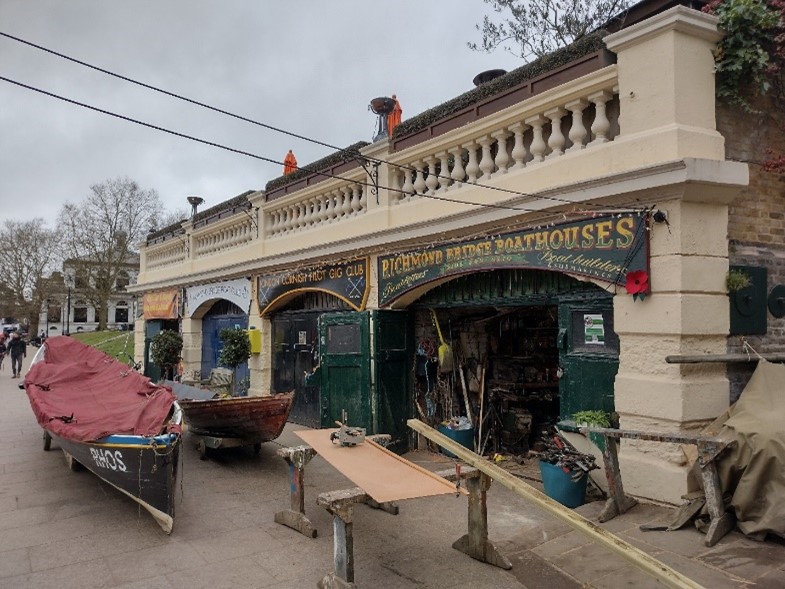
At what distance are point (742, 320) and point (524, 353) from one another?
346 centimetres

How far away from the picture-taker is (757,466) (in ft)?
14.4

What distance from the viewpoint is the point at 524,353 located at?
865cm

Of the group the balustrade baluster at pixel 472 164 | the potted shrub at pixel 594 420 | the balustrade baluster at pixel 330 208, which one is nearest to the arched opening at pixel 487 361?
the balustrade baluster at pixel 472 164

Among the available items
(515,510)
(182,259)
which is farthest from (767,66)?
(182,259)

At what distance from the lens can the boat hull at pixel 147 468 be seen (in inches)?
205

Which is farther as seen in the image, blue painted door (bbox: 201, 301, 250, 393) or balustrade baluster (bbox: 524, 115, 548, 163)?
blue painted door (bbox: 201, 301, 250, 393)

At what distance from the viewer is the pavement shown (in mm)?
4254

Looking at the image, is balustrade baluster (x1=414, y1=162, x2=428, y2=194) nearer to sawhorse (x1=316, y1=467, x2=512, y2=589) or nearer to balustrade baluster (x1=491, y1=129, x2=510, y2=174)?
balustrade baluster (x1=491, y1=129, x2=510, y2=174)

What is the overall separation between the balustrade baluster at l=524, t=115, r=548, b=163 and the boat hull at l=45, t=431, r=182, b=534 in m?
4.71

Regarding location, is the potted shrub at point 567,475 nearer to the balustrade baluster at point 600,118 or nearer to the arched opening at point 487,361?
the arched opening at point 487,361

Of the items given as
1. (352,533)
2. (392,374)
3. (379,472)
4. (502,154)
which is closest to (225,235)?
(392,374)

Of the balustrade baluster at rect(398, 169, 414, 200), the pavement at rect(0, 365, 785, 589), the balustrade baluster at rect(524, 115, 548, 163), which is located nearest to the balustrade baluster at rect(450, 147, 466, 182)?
the balustrade baluster at rect(398, 169, 414, 200)

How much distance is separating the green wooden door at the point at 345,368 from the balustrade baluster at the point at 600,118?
4171 mm

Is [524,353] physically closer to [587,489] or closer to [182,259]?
[587,489]
